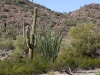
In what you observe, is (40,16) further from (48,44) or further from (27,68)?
(27,68)

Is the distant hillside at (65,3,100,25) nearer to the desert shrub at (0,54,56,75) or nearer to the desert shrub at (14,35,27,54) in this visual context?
the desert shrub at (14,35,27,54)

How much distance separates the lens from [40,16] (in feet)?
203

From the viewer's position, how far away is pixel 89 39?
27.5 m

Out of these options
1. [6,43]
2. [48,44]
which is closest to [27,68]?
[48,44]

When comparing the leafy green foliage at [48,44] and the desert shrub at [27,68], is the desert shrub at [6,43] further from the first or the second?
the desert shrub at [27,68]

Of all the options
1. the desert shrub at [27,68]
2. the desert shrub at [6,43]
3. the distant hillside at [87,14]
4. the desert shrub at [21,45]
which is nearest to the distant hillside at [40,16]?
the distant hillside at [87,14]

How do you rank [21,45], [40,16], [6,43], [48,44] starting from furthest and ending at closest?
[40,16] < [6,43] < [21,45] < [48,44]

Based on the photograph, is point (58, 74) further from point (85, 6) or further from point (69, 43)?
point (85, 6)

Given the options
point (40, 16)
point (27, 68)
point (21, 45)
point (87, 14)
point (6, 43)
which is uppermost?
point (87, 14)

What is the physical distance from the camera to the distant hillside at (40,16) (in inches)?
2237

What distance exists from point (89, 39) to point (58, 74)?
352 inches

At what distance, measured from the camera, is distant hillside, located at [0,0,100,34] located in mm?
56812

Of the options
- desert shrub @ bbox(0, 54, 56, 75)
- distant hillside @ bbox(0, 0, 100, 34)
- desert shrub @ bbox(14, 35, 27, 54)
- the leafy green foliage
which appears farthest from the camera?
distant hillside @ bbox(0, 0, 100, 34)

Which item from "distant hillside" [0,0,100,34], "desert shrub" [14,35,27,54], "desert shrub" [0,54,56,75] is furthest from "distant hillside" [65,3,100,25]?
"desert shrub" [0,54,56,75]
